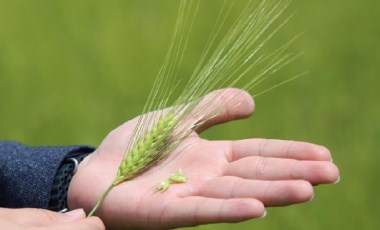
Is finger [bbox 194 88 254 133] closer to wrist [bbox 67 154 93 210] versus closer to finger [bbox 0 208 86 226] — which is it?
wrist [bbox 67 154 93 210]

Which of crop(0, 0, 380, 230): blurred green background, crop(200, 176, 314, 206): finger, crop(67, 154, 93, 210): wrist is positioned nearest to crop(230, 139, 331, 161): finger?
crop(200, 176, 314, 206): finger

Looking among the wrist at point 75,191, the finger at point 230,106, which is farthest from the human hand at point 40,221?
the finger at point 230,106

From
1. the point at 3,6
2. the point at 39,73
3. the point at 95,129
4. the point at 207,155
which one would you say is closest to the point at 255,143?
the point at 207,155

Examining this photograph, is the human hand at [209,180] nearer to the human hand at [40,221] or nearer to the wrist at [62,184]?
the wrist at [62,184]

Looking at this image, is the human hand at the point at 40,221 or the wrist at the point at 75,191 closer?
the human hand at the point at 40,221

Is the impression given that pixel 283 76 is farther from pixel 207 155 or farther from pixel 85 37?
pixel 207 155

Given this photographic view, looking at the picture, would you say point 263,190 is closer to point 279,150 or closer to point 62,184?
point 279,150
